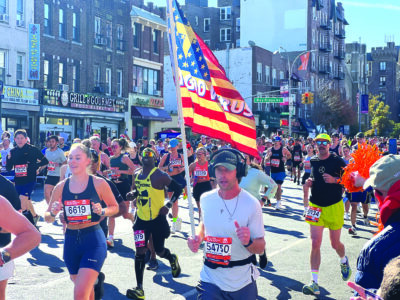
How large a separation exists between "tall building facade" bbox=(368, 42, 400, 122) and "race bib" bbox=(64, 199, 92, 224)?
111m

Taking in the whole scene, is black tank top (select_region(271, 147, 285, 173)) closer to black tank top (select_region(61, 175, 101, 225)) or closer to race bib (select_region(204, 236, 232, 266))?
black tank top (select_region(61, 175, 101, 225))

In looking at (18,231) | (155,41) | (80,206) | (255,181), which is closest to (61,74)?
(155,41)

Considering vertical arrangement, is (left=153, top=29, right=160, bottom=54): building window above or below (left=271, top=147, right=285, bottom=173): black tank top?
above

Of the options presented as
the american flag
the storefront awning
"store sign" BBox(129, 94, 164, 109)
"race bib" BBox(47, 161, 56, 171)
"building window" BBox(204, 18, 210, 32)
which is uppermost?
"building window" BBox(204, 18, 210, 32)

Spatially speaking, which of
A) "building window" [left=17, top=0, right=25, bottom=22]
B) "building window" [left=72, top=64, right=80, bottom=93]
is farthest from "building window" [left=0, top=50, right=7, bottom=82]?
"building window" [left=72, top=64, right=80, bottom=93]

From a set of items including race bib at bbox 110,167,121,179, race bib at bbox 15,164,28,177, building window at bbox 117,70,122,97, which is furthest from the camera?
building window at bbox 117,70,122,97

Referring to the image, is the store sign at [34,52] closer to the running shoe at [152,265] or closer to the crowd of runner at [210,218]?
the crowd of runner at [210,218]

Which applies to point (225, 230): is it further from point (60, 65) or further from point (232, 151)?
point (60, 65)

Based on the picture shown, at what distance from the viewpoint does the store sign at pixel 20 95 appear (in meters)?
26.1

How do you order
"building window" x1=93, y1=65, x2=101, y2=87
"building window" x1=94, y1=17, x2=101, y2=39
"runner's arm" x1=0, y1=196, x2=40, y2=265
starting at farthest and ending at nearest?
1. "building window" x1=94, y1=17, x2=101, y2=39
2. "building window" x1=93, y1=65, x2=101, y2=87
3. "runner's arm" x1=0, y1=196, x2=40, y2=265

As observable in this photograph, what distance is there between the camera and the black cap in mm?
4328

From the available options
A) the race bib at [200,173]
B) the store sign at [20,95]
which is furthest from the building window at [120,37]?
the race bib at [200,173]

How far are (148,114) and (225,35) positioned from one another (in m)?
29.3

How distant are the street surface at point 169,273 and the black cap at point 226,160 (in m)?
2.93
